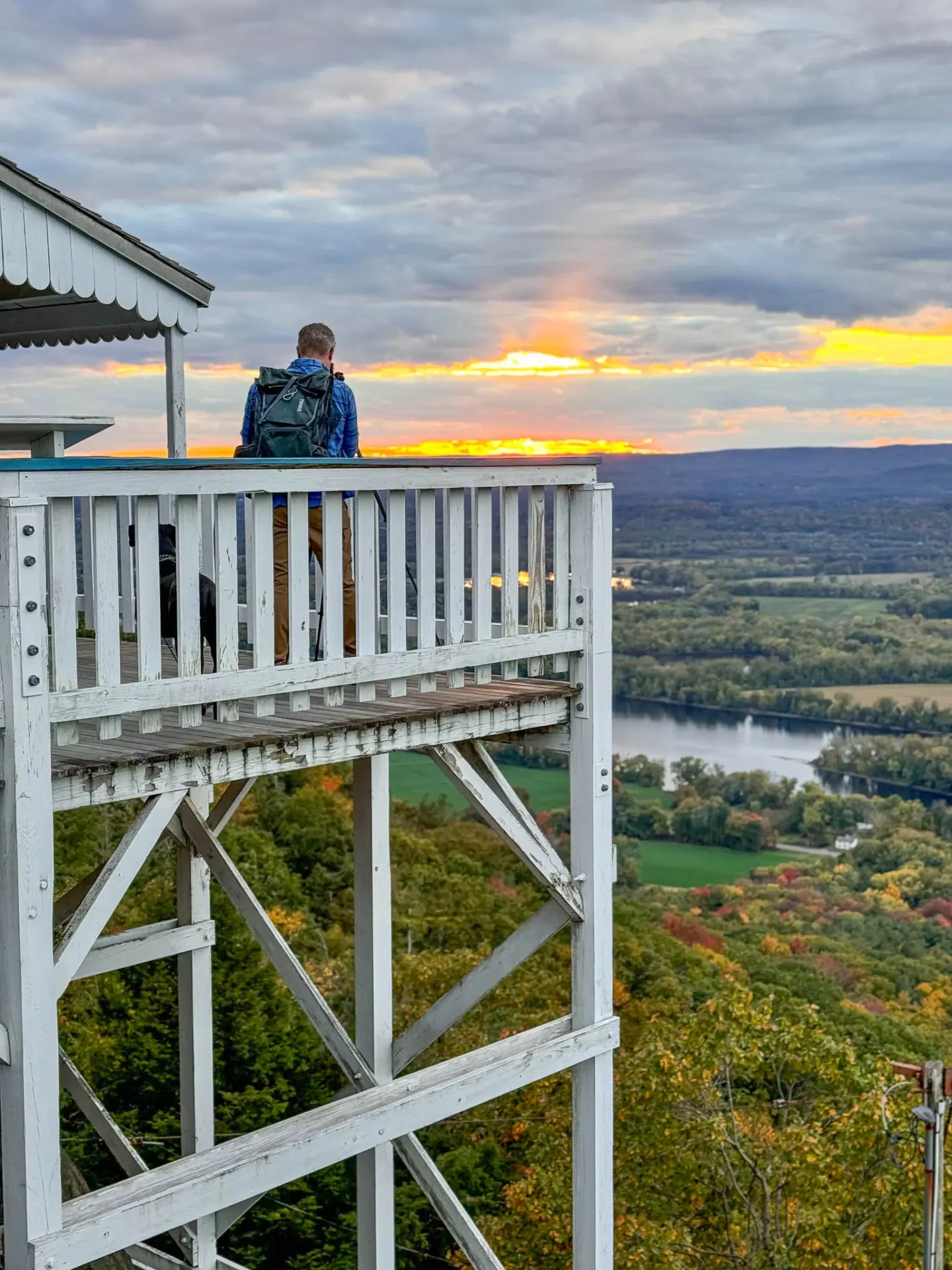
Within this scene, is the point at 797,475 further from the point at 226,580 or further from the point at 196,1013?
the point at 226,580

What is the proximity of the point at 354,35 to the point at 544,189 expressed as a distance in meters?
31.8

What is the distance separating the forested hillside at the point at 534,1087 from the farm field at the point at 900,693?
70.0 metres

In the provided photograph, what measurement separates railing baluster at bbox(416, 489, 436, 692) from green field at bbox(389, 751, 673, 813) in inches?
2623

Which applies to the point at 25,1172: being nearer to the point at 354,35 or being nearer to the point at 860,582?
the point at 354,35

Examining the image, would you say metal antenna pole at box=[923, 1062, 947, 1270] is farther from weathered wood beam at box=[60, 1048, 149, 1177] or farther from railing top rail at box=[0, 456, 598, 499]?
railing top rail at box=[0, 456, 598, 499]

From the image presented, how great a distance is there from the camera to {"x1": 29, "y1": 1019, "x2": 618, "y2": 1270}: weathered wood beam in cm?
533

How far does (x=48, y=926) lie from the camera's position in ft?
16.8

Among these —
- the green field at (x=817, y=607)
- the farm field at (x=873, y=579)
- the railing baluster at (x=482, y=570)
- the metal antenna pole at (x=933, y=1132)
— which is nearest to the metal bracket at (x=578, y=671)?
the railing baluster at (x=482, y=570)

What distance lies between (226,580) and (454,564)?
1194 mm

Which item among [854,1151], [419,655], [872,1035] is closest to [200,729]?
[419,655]

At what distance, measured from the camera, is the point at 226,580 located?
18.4ft

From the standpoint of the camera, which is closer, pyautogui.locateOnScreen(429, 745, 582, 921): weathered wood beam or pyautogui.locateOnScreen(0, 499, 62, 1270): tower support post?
pyautogui.locateOnScreen(0, 499, 62, 1270): tower support post

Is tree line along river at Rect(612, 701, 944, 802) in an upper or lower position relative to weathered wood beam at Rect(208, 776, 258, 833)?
lower

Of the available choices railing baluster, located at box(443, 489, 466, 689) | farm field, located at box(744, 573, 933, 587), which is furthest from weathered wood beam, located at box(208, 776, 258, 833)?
farm field, located at box(744, 573, 933, 587)
